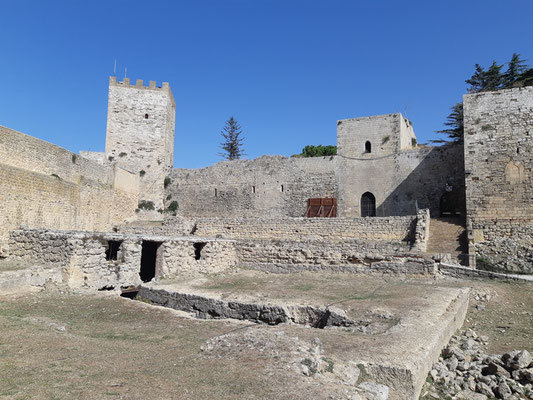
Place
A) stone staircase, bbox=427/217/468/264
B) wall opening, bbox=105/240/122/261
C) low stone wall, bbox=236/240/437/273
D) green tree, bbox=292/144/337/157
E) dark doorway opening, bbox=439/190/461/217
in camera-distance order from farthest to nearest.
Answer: green tree, bbox=292/144/337/157 → dark doorway opening, bbox=439/190/461/217 → stone staircase, bbox=427/217/468/264 → low stone wall, bbox=236/240/437/273 → wall opening, bbox=105/240/122/261

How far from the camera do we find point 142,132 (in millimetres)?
28109

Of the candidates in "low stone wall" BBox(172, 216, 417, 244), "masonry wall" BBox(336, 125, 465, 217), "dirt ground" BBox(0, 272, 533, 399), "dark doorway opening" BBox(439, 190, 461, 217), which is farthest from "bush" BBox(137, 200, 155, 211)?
"dirt ground" BBox(0, 272, 533, 399)

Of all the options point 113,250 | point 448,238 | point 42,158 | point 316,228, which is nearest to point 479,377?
point 113,250

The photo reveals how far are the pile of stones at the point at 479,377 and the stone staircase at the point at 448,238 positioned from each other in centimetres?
906

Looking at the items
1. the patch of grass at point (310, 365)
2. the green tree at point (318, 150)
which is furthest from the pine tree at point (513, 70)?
the patch of grass at point (310, 365)

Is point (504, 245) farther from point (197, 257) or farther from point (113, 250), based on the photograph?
point (113, 250)

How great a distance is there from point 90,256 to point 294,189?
18592 millimetres

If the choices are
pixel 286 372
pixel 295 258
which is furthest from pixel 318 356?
pixel 295 258

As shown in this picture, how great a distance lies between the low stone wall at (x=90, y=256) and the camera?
28.7 ft

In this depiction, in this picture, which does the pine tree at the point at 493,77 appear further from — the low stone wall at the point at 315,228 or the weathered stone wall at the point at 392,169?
the low stone wall at the point at 315,228

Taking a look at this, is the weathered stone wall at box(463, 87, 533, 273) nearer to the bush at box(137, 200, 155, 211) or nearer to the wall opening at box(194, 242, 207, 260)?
the wall opening at box(194, 242, 207, 260)

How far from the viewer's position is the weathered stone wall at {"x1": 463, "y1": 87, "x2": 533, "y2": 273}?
16.1 m

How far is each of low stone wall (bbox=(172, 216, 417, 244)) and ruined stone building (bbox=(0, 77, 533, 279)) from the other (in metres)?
0.05

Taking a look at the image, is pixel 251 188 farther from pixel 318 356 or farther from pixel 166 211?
pixel 318 356
